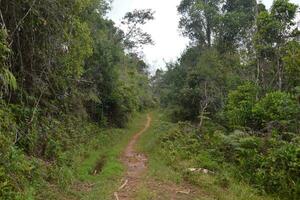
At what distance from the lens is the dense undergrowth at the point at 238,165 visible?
1057cm

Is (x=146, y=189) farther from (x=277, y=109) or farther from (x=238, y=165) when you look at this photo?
(x=277, y=109)

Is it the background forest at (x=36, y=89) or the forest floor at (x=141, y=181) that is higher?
the background forest at (x=36, y=89)

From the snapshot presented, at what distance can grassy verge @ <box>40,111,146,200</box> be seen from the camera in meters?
9.85

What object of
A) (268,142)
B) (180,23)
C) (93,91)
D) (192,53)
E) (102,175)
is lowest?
(102,175)

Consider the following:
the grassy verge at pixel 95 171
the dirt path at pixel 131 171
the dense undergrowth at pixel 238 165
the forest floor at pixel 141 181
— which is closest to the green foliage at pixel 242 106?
the dense undergrowth at pixel 238 165

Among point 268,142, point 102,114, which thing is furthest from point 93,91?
point 268,142

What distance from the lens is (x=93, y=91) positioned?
23891mm

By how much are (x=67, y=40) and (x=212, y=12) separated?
2621 cm

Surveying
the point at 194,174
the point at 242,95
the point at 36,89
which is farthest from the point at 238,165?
the point at 242,95

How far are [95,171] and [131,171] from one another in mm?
1223

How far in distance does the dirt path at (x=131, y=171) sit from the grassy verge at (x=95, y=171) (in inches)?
9.6

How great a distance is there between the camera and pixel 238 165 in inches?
510

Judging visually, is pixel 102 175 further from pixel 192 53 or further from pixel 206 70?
pixel 192 53

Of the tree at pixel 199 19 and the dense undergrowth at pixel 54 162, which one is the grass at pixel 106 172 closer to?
the dense undergrowth at pixel 54 162
